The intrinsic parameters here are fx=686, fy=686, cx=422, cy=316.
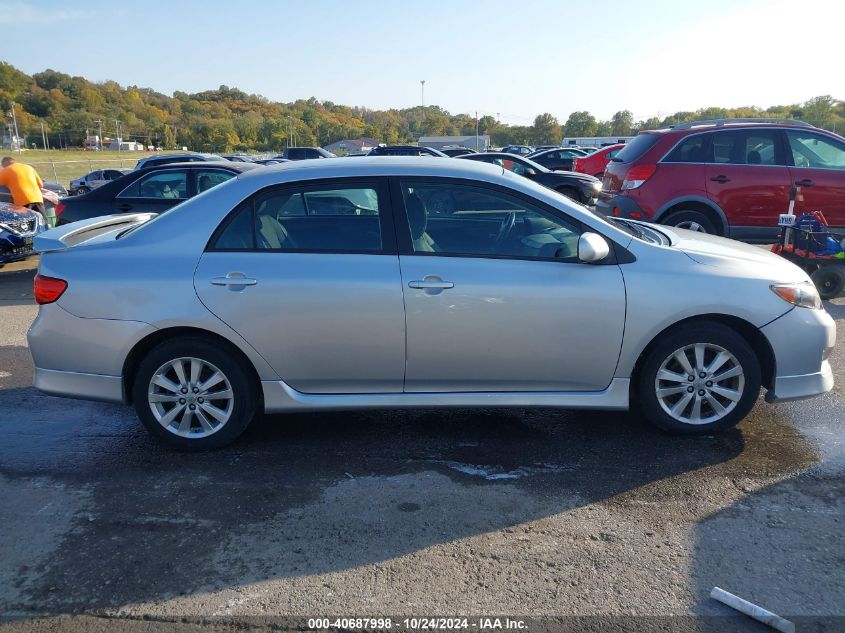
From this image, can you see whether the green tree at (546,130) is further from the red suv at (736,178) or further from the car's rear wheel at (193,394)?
the car's rear wheel at (193,394)

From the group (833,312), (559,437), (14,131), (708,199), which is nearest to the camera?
(559,437)

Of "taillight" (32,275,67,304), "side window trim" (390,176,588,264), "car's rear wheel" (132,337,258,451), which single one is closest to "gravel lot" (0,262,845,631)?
"car's rear wheel" (132,337,258,451)

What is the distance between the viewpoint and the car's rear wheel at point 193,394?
4062mm

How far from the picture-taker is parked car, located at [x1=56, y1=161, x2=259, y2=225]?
985 centimetres

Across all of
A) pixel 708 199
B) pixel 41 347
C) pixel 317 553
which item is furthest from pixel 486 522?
pixel 708 199

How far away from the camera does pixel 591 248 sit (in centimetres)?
390

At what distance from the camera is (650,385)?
4.14m

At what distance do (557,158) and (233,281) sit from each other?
23784 mm

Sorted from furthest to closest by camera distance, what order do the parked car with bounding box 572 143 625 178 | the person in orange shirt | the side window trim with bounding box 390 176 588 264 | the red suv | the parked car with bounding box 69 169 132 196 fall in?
the parked car with bounding box 69 169 132 196, the parked car with bounding box 572 143 625 178, the person in orange shirt, the red suv, the side window trim with bounding box 390 176 588 264

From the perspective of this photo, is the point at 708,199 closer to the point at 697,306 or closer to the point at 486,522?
the point at 697,306

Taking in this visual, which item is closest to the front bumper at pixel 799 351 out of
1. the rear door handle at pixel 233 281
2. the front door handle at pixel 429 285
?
the front door handle at pixel 429 285

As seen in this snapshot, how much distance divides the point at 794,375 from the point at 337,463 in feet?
9.17

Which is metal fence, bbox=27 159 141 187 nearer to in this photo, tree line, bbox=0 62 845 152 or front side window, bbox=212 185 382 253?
front side window, bbox=212 185 382 253

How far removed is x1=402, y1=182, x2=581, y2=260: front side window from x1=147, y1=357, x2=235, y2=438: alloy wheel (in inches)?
57.0
